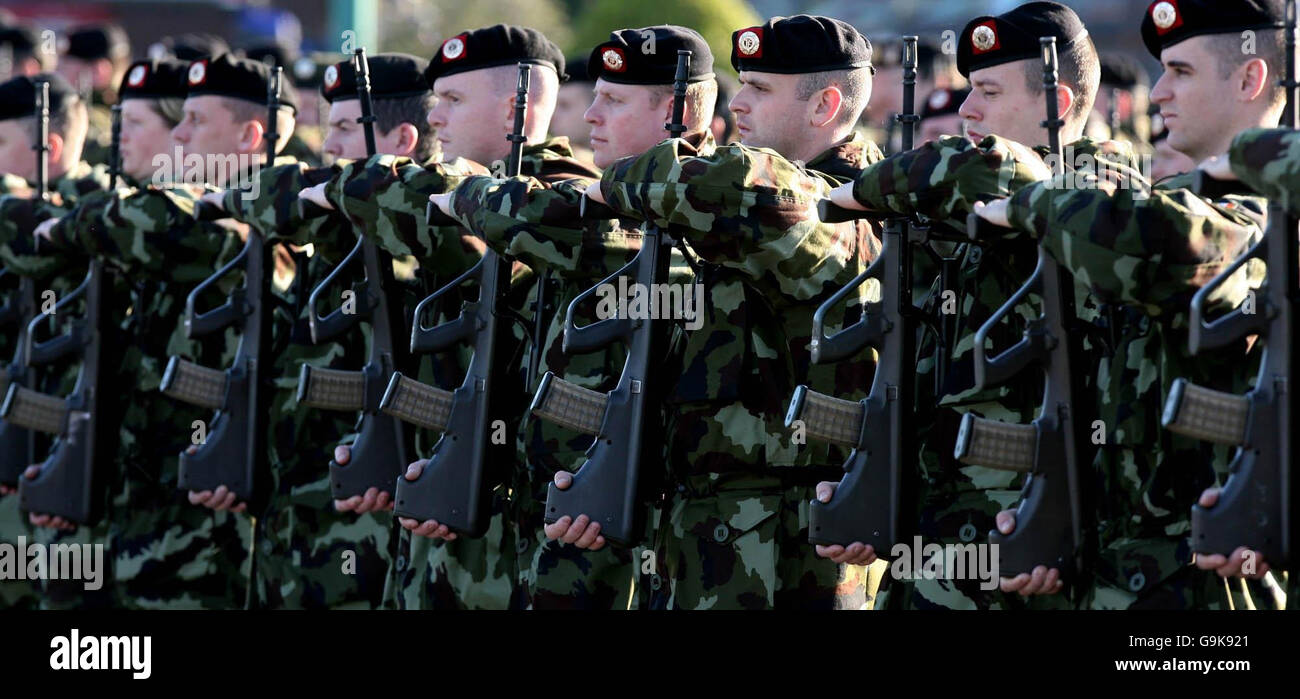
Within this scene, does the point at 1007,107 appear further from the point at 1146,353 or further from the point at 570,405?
the point at 570,405

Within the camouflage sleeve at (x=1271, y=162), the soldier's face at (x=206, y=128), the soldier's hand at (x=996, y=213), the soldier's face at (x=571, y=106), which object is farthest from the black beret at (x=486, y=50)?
the soldier's face at (x=571, y=106)

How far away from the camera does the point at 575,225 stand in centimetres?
628

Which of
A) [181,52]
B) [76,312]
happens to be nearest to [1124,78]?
[181,52]

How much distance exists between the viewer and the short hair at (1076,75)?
236 inches

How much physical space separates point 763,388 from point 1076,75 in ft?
4.12

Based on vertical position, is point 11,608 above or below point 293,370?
below

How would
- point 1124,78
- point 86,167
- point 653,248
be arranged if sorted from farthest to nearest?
point 1124,78 → point 86,167 → point 653,248

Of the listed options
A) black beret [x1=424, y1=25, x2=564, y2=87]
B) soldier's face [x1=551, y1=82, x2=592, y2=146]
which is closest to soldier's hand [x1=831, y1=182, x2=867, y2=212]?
black beret [x1=424, y1=25, x2=564, y2=87]

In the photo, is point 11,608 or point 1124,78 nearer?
point 11,608

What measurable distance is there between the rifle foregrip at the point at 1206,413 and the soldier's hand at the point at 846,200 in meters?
1.09

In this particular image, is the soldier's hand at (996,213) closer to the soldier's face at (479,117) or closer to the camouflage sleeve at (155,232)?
the soldier's face at (479,117)

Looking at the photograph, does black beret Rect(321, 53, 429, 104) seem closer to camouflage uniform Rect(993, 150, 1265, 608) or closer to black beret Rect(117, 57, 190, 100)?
black beret Rect(117, 57, 190, 100)
